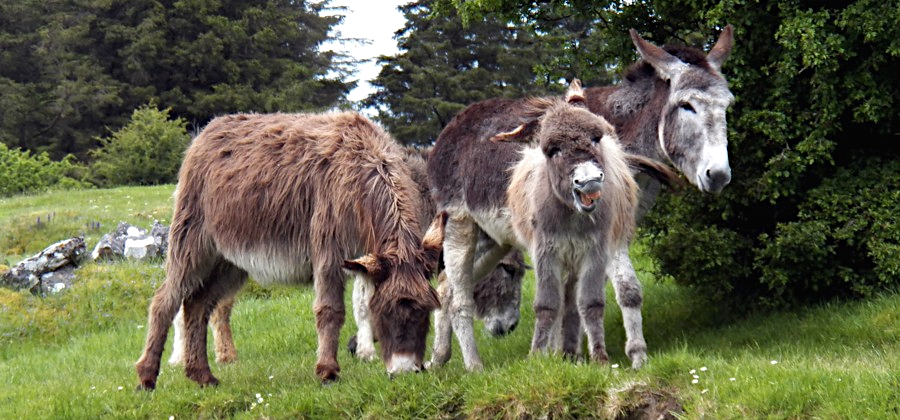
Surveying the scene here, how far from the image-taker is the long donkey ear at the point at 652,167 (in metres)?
8.45

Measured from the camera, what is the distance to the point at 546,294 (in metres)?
7.69

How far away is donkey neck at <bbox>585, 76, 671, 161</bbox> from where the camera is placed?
28.5 ft

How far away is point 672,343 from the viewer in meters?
9.81

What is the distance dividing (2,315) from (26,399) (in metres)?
4.83

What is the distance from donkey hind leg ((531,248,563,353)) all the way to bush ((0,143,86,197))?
24.9m

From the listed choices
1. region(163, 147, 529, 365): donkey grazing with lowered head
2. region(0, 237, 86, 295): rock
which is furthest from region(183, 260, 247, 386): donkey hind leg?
region(0, 237, 86, 295): rock

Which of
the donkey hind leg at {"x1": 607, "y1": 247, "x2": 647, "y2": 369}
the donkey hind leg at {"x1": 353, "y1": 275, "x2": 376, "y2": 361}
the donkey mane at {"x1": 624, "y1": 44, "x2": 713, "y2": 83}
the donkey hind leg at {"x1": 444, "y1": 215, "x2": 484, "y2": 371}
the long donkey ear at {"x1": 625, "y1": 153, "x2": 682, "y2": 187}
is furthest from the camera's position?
the donkey hind leg at {"x1": 353, "y1": 275, "x2": 376, "y2": 361}

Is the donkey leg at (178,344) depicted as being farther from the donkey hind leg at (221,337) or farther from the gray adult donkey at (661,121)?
the gray adult donkey at (661,121)

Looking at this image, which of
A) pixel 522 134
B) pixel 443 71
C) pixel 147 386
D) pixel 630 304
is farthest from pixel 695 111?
pixel 443 71

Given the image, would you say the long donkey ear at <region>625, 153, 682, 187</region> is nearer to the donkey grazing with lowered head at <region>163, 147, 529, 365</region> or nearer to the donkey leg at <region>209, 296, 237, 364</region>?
the donkey grazing with lowered head at <region>163, 147, 529, 365</region>

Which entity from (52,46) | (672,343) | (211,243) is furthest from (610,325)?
(52,46)

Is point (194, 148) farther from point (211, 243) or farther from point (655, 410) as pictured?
point (655, 410)

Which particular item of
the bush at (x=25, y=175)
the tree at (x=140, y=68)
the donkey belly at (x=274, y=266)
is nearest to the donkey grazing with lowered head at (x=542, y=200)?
the donkey belly at (x=274, y=266)

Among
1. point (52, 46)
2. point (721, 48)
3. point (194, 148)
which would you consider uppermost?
point (721, 48)
